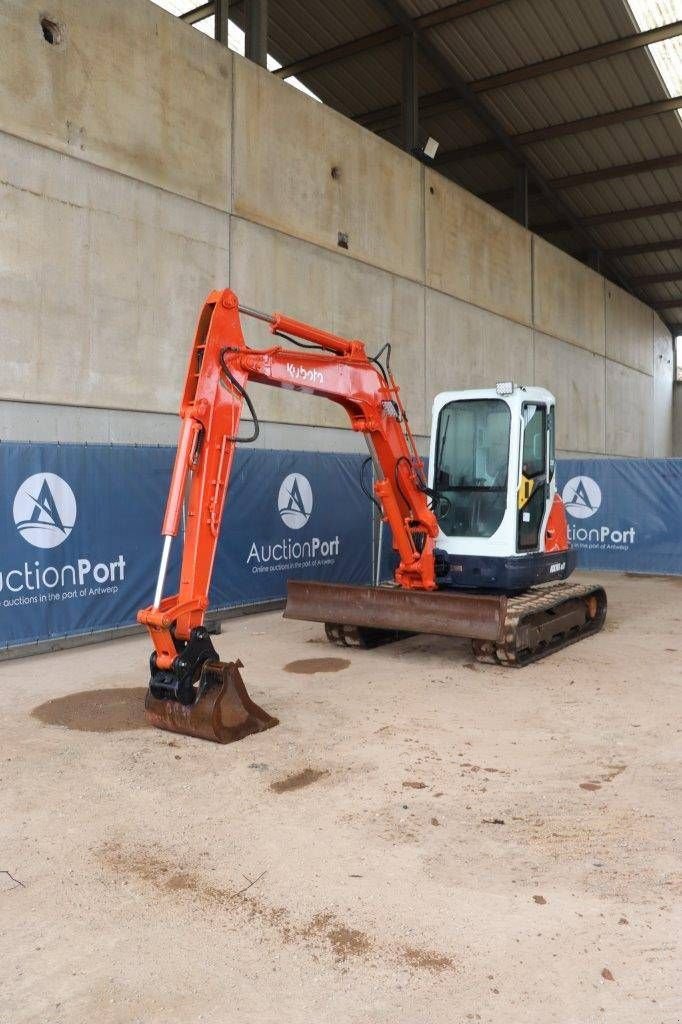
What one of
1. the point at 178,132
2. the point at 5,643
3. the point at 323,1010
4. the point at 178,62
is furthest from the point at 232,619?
the point at 323,1010

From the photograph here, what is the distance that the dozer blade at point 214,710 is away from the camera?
5.24 metres

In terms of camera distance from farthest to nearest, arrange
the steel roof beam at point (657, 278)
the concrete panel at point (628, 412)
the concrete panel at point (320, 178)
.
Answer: the steel roof beam at point (657, 278), the concrete panel at point (628, 412), the concrete panel at point (320, 178)

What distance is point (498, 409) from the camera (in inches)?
310

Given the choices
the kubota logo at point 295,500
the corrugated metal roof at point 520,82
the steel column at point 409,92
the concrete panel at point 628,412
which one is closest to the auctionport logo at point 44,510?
the kubota logo at point 295,500

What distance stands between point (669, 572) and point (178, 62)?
10.8 meters

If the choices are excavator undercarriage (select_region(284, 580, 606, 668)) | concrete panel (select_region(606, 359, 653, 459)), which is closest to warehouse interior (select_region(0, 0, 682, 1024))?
excavator undercarriage (select_region(284, 580, 606, 668))

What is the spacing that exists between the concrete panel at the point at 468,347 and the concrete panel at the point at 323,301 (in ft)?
1.32

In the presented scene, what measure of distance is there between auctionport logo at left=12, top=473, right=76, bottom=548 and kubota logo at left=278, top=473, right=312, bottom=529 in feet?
10.1

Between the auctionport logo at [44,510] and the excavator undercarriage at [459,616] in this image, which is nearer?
the excavator undercarriage at [459,616]

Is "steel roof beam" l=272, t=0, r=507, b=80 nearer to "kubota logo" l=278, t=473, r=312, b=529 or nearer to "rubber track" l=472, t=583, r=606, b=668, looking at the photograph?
"kubota logo" l=278, t=473, r=312, b=529

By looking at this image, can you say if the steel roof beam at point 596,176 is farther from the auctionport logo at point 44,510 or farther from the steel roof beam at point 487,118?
the auctionport logo at point 44,510

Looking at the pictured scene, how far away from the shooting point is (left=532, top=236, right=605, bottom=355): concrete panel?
19.1m

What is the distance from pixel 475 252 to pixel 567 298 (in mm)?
4882

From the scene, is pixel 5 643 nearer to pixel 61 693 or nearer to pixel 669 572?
pixel 61 693
